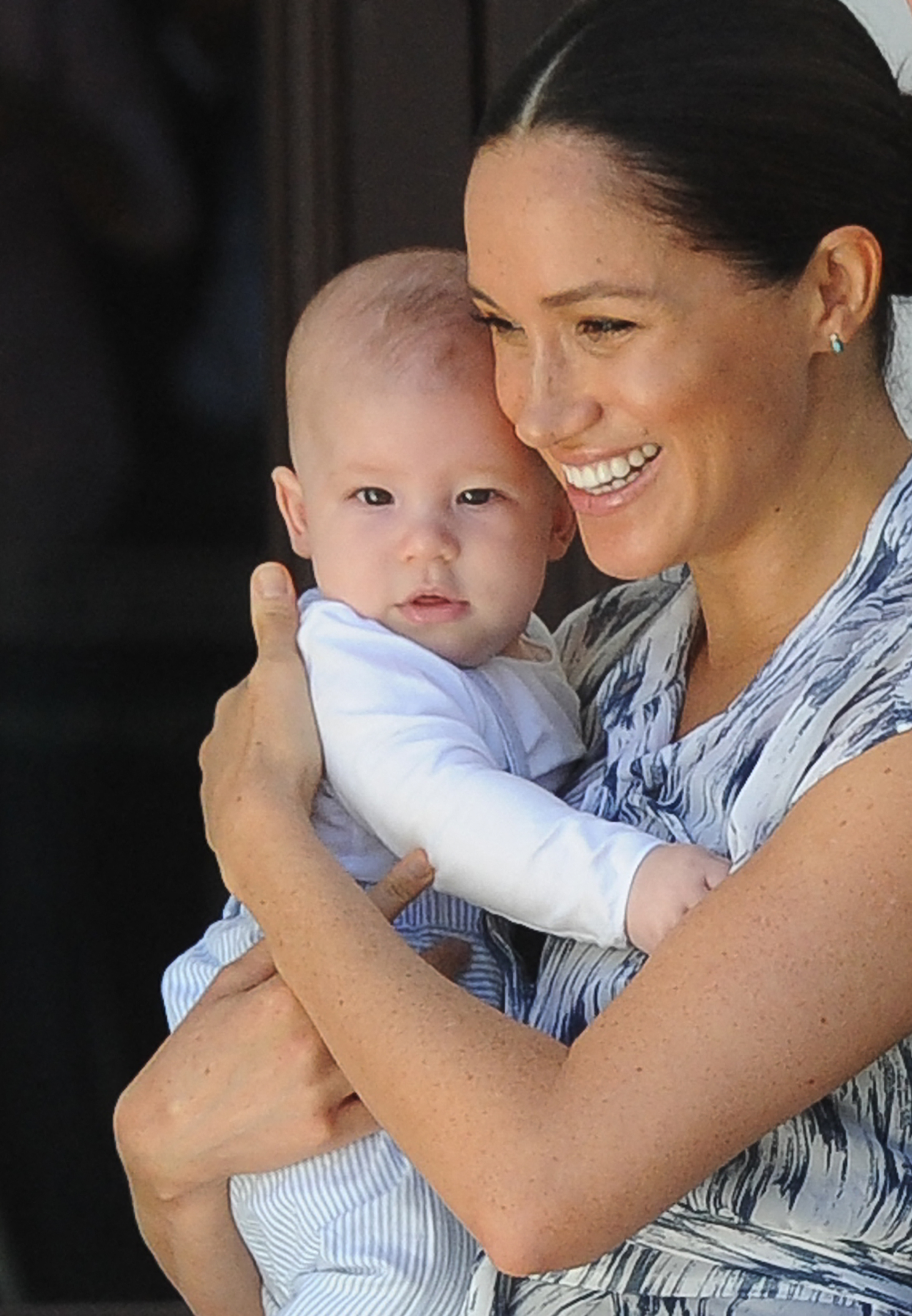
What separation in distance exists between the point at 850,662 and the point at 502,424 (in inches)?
16.2

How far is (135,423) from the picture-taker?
10.2 ft

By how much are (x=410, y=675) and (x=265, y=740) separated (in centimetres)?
13

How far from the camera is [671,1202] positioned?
141cm

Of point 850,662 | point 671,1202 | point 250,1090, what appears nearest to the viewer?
point 671,1202

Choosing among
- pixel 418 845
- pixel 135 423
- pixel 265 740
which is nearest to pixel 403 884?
pixel 418 845

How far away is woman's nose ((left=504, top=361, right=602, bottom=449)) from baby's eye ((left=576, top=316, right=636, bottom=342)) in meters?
0.03

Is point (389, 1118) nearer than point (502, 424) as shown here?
Yes

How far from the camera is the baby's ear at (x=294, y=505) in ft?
6.29

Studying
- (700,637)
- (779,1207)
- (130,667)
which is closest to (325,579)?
(700,637)

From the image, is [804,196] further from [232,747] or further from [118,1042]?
[118,1042]

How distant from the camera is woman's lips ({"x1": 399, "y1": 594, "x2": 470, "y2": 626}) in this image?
1814 millimetres

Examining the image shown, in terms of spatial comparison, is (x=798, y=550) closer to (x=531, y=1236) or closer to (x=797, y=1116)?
(x=797, y=1116)

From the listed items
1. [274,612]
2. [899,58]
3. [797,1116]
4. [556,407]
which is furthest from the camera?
[899,58]

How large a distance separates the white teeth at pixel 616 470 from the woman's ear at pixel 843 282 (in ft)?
0.51
